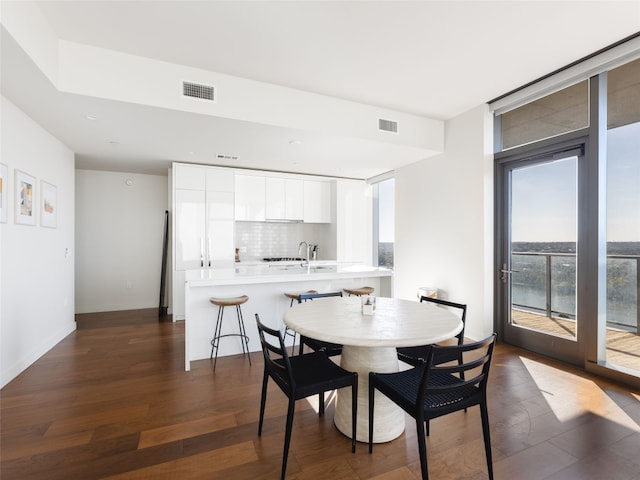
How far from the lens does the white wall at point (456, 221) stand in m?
3.86

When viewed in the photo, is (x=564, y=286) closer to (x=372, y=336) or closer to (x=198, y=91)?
(x=372, y=336)

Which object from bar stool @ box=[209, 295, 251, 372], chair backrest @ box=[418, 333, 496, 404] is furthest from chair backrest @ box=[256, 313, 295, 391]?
bar stool @ box=[209, 295, 251, 372]

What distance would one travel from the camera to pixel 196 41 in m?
2.63

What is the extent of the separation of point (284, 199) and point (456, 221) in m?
3.07

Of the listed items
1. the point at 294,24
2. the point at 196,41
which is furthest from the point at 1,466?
the point at 294,24

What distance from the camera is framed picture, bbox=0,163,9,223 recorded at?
266cm

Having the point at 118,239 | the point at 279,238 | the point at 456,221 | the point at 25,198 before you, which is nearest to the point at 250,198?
the point at 279,238

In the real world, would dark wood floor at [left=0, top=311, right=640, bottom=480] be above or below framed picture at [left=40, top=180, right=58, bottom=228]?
below

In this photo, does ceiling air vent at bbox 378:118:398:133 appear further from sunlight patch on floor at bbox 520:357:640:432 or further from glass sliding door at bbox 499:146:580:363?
sunlight patch on floor at bbox 520:357:640:432

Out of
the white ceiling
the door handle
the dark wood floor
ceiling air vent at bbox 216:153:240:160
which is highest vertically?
the white ceiling

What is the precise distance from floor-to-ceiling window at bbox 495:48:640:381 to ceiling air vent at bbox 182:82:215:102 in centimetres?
339

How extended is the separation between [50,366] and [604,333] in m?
5.39

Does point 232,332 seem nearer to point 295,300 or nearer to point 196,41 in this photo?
point 295,300

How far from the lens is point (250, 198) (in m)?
5.59
